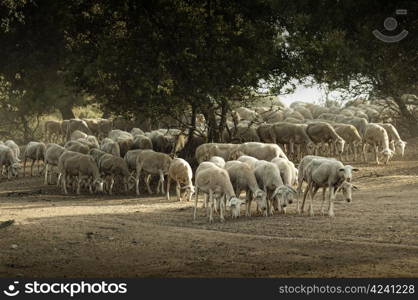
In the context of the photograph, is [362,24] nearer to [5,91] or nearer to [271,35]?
[271,35]

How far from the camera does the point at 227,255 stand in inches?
577

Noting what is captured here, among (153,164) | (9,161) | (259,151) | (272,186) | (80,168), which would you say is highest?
(259,151)

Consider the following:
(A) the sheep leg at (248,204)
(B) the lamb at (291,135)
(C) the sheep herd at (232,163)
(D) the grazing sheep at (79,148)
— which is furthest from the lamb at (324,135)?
(A) the sheep leg at (248,204)

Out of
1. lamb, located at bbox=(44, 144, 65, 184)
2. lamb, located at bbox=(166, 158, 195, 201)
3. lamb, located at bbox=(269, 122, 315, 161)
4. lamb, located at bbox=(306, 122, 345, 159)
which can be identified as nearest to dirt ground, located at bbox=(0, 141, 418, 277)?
lamb, located at bbox=(166, 158, 195, 201)

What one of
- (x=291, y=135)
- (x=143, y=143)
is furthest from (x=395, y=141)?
(x=143, y=143)

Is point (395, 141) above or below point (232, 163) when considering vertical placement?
above

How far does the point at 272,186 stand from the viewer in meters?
21.0

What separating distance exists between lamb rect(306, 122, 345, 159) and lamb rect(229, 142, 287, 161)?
7.34 meters

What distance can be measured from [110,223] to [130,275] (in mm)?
6254

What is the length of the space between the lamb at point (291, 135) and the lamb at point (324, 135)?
280 millimetres

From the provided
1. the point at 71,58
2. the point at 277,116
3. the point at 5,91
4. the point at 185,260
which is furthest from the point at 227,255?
Answer: the point at 5,91

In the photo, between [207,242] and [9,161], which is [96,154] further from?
[207,242]

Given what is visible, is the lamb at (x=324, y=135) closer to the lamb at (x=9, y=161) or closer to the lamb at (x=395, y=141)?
the lamb at (x=395, y=141)

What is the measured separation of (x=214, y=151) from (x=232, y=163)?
779cm
